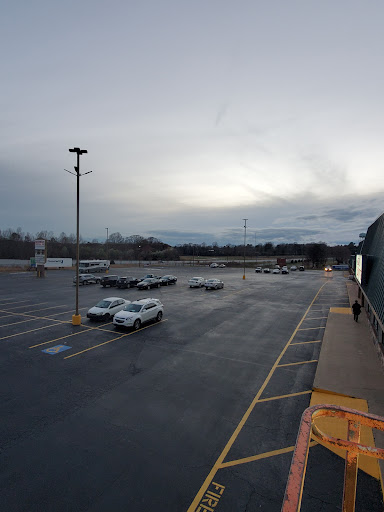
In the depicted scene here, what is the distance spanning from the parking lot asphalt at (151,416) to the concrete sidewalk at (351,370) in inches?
26.2

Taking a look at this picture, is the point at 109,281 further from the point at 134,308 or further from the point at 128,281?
the point at 134,308

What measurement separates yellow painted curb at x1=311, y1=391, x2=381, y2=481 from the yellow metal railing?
5.84 m

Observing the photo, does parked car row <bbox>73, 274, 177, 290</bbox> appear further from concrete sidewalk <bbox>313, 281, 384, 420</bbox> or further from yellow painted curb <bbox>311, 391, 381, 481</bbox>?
yellow painted curb <bbox>311, 391, 381, 481</bbox>

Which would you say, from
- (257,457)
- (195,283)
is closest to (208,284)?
(195,283)

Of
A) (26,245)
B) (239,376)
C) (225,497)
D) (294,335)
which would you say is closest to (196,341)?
(239,376)

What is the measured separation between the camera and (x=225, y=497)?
611cm

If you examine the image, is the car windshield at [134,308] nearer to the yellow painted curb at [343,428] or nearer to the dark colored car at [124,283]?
the yellow painted curb at [343,428]

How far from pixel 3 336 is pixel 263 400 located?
15.0m

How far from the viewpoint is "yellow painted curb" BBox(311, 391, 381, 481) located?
7.16m

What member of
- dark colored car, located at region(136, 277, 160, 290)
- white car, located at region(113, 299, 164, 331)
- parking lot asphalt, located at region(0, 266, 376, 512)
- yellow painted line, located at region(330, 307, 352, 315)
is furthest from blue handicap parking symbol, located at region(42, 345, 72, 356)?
dark colored car, located at region(136, 277, 160, 290)

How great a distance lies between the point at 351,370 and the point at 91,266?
6170 cm

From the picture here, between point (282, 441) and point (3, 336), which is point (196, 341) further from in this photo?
point (3, 336)

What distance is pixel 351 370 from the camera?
1247 cm

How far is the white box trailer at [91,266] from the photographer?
210 feet
